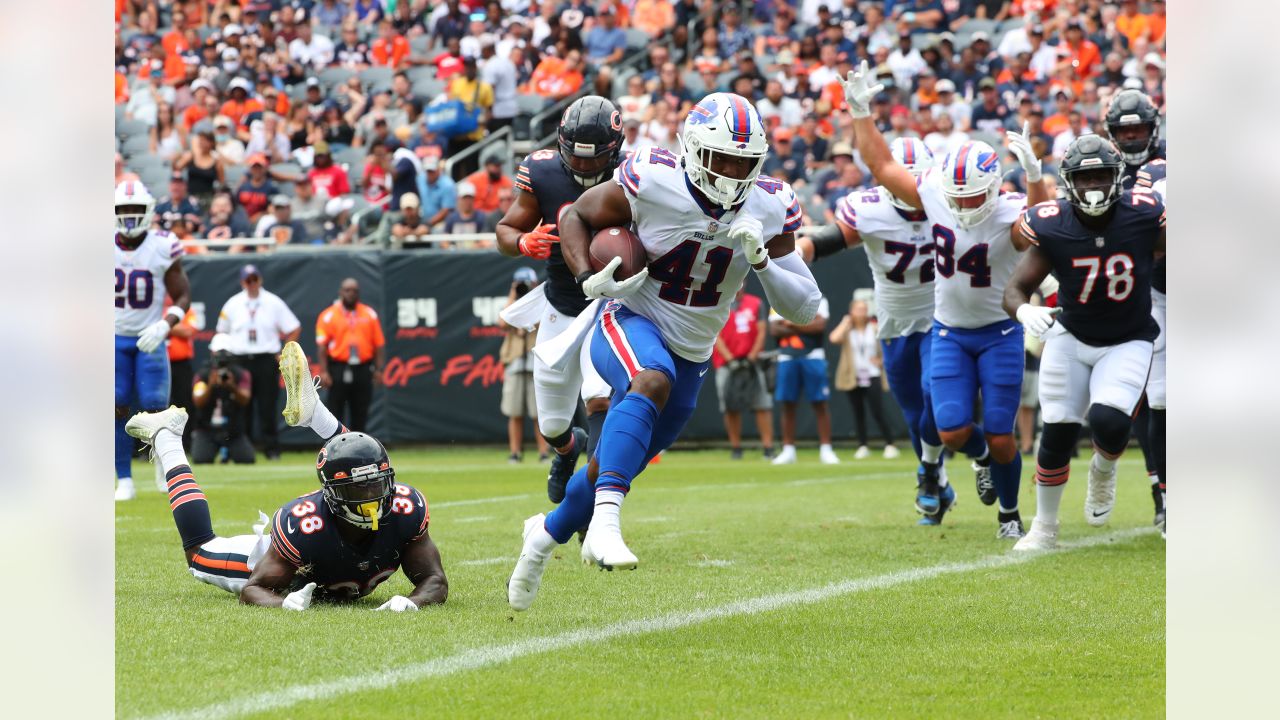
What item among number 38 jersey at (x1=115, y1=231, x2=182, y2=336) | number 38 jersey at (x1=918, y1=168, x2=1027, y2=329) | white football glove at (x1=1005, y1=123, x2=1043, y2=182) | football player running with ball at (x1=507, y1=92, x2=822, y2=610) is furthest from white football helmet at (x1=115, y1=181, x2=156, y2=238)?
white football glove at (x1=1005, y1=123, x2=1043, y2=182)

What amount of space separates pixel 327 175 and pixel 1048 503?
11.0 m

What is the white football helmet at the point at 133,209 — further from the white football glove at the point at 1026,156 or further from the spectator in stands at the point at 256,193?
the spectator in stands at the point at 256,193

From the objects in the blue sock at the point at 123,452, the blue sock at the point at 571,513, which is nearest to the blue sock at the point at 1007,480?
the blue sock at the point at 571,513

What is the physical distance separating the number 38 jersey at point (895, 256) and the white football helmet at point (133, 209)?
4168mm

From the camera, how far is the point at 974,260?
6.81 m

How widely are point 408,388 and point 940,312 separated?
8306 millimetres

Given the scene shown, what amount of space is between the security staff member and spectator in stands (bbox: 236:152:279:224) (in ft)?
9.45

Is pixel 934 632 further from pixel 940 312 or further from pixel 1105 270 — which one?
pixel 940 312

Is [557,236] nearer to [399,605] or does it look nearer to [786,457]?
[399,605]

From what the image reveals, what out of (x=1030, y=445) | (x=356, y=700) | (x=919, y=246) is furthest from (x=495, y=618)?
(x=1030, y=445)
